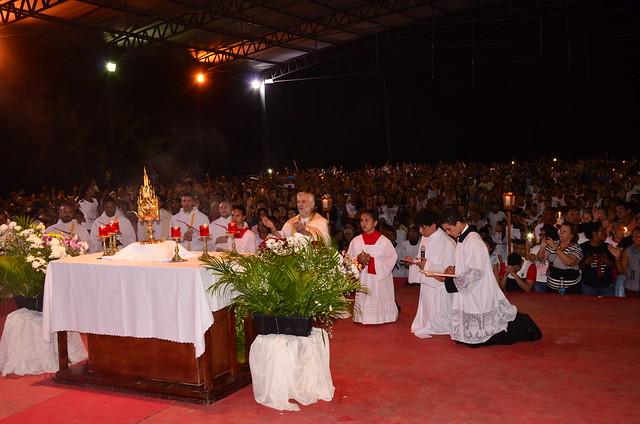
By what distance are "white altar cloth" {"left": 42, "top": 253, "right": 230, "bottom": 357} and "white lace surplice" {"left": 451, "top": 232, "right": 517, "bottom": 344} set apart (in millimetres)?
2806

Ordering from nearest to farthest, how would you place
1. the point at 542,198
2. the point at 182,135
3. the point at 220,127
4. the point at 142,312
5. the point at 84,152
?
the point at 142,312 → the point at 542,198 → the point at 84,152 → the point at 182,135 → the point at 220,127

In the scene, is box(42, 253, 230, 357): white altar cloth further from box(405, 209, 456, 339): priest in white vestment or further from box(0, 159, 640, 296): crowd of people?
box(405, 209, 456, 339): priest in white vestment

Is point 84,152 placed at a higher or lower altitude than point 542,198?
higher

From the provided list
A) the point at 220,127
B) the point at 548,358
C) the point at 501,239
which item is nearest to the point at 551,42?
the point at 220,127

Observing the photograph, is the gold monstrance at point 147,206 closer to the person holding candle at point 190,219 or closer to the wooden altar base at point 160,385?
the wooden altar base at point 160,385

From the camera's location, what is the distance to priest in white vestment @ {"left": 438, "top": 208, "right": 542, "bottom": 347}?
7.33 meters

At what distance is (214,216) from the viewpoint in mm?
12930

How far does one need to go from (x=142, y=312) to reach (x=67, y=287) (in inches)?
39.8

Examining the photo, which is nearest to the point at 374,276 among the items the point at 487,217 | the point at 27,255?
the point at 27,255

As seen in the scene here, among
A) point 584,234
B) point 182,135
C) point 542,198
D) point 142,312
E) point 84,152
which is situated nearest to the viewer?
point 142,312

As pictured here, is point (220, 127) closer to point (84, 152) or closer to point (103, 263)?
point (84, 152)

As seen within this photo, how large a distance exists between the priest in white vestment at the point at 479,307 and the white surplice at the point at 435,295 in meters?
0.45

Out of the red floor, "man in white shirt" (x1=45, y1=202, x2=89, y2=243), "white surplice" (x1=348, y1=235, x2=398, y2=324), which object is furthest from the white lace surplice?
"man in white shirt" (x1=45, y1=202, x2=89, y2=243)

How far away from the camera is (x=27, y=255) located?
7.12 m
